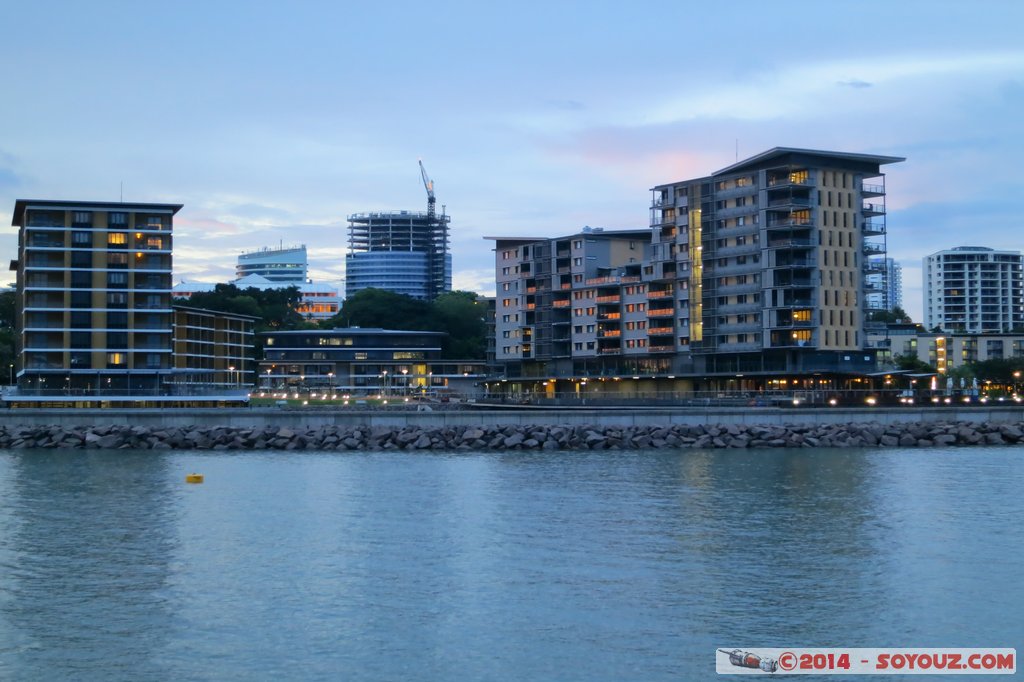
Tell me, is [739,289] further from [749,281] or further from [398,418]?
[398,418]

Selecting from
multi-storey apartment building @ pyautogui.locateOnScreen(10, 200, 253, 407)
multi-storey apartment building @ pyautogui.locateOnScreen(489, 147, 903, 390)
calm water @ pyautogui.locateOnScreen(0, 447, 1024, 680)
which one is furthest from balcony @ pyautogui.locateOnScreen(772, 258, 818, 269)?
calm water @ pyautogui.locateOnScreen(0, 447, 1024, 680)

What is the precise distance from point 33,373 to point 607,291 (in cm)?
Result: 7480

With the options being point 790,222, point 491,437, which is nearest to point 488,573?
point 491,437

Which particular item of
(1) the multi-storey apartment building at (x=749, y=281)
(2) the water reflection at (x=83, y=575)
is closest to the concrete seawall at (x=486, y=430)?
(2) the water reflection at (x=83, y=575)

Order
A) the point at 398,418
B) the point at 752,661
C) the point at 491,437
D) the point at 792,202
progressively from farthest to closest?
1. the point at 792,202
2. the point at 398,418
3. the point at 491,437
4. the point at 752,661

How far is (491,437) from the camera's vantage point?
82.4 metres

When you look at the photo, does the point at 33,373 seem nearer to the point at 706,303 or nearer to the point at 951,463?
the point at 706,303

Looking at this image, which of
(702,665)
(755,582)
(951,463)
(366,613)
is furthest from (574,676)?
(951,463)

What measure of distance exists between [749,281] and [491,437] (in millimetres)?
64486

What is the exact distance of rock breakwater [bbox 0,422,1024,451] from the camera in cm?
8106

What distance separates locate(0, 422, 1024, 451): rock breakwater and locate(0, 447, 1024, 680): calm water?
21.2m

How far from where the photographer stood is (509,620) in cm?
2853

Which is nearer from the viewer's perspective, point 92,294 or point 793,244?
point 92,294

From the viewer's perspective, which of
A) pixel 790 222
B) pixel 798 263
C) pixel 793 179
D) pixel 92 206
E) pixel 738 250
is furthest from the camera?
pixel 738 250
